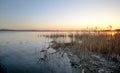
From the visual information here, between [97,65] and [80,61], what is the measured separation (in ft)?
3.64

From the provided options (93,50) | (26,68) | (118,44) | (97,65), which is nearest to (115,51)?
(118,44)

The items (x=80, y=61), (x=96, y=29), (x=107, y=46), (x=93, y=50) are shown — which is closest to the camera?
(x=80, y=61)

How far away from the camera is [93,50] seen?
1093cm

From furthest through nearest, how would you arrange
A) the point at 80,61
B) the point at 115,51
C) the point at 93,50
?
the point at 93,50
the point at 115,51
the point at 80,61

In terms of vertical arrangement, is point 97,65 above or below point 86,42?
below

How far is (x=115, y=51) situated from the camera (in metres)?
9.46

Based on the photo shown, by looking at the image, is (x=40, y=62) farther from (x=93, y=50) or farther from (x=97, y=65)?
(x=93, y=50)

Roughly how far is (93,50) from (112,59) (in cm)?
241

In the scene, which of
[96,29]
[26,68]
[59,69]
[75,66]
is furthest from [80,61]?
[96,29]

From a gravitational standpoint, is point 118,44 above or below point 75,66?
above

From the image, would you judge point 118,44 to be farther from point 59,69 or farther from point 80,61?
point 59,69

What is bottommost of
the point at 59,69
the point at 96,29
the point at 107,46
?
the point at 59,69

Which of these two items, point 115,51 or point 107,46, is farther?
point 107,46

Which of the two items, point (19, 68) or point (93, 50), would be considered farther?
point (93, 50)
